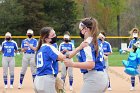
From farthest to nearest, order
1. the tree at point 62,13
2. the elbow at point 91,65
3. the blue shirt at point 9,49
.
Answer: the tree at point 62,13 → the blue shirt at point 9,49 → the elbow at point 91,65

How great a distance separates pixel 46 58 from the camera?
7883mm

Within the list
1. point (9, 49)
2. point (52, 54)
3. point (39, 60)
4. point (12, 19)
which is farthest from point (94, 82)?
point (12, 19)

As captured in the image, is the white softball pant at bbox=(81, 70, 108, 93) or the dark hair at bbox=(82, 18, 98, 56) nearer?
the dark hair at bbox=(82, 18, 98, 56)

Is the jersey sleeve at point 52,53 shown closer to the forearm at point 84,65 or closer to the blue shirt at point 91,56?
the blue shirt at point 91,56

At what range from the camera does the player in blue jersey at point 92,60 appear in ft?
21.9

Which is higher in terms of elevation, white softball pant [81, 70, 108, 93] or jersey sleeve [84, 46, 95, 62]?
jersey sleeve [84, 46, 95, 62]

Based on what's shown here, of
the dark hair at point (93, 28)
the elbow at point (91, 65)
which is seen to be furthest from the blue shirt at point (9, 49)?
the elbow at point (91, 65)

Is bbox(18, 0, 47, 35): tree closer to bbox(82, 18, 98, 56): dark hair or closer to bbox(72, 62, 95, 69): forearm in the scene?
bbox(82, 18, 98, 56): dark hair

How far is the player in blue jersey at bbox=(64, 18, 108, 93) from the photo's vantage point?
6.68 meters

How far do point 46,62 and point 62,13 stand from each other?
179ft

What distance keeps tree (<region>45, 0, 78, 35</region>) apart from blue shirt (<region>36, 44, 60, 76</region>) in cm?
5120

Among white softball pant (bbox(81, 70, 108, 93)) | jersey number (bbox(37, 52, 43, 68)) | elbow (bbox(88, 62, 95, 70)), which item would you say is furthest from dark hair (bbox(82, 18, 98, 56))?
jersey number (bbox(37, 52, 43, 68))

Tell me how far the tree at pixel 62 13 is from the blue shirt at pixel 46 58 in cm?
5120

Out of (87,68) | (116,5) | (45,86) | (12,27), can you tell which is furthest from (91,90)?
(116,5)
